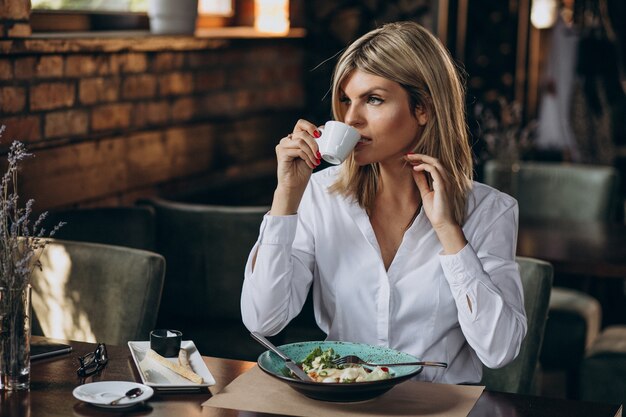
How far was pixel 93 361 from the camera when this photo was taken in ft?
5.99

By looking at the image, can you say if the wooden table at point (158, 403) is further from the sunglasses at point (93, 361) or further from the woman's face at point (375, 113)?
the woman's face at point (375, 113)

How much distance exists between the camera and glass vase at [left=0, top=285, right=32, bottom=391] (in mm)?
1711

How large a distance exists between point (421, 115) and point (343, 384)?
741mm

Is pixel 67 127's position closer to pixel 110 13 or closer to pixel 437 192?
pixel 110 13

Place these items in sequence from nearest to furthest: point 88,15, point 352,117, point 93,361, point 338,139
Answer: point 93,361 < point 338,139 < point 352,117 < point 88,15

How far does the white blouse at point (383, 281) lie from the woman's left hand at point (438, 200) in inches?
2.4

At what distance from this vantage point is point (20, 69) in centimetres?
297

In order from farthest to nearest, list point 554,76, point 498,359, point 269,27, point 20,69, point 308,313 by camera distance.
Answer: point 554,76
point 269,27
point 308,313
point 20,69
point 498,359

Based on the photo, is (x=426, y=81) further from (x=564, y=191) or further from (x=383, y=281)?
(x=564, y=191)

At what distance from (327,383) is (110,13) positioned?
7.96 ft

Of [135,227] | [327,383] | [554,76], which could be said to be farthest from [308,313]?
[554,76]

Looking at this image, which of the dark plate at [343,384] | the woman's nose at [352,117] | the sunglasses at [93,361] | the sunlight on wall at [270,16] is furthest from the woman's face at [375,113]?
the sunlight on wall at [270,16]

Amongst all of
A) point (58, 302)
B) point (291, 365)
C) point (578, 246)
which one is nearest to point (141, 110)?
point (58, 302)

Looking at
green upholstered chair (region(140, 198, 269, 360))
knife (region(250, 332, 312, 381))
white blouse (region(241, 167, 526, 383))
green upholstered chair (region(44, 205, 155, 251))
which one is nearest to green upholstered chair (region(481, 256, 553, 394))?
white blouse (region(241, 167, 526, 383))
